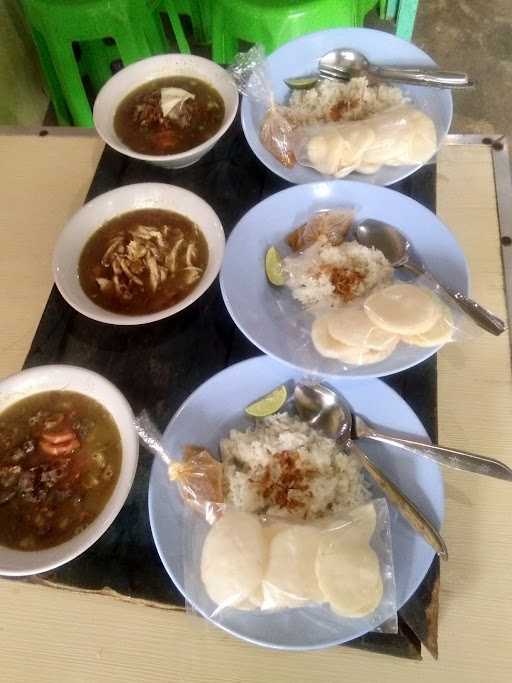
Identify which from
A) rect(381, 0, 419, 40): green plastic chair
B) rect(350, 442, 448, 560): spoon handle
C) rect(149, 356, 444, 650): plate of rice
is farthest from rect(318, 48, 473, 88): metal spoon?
rect(381, 0, 419, 40): green plastic chair

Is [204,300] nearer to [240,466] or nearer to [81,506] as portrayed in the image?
[240,466]

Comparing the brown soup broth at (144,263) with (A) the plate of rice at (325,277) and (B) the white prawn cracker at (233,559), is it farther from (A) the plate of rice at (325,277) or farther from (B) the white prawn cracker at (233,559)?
(B) the white prawn cracker at (233,559)

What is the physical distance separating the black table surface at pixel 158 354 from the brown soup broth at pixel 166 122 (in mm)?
60

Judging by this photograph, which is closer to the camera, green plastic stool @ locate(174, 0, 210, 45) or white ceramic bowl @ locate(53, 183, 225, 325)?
white ceramic bowl @ locate(53, 183, 225, 325)

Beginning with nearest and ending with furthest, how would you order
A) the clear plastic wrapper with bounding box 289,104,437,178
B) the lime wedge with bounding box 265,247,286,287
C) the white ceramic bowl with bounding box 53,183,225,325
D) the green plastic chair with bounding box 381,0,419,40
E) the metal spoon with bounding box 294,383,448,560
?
1. the metal spoon with bounding box 294,383,448,560
2. the white ceramic bowl with bounding box 53,183,225,325
3. the lime wedge with bounding box 265,247,286,287
4. the clear plastic wrapper with bounding box 289,104,437,178
5. the green plastic chair with bounding box 381,0,419,40

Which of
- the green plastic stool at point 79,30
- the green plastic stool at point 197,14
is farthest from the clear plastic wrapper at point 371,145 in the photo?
the green plastic stool at point 197,14

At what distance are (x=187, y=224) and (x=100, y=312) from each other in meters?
0.33

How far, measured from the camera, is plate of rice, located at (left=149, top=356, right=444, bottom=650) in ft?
3.00

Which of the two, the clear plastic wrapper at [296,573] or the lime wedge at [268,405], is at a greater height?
the lime wedge at [268,405]

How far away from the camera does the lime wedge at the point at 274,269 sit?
1.38 metres

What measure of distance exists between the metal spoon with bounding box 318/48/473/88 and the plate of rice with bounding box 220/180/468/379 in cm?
46

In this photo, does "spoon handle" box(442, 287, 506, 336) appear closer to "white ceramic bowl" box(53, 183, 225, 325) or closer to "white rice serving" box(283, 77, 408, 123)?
"white ceramic bowl" box(53, 183, 225, 325)

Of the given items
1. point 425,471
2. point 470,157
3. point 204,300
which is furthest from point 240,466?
point 470,157

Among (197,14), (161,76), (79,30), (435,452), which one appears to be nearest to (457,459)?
(435,452)
